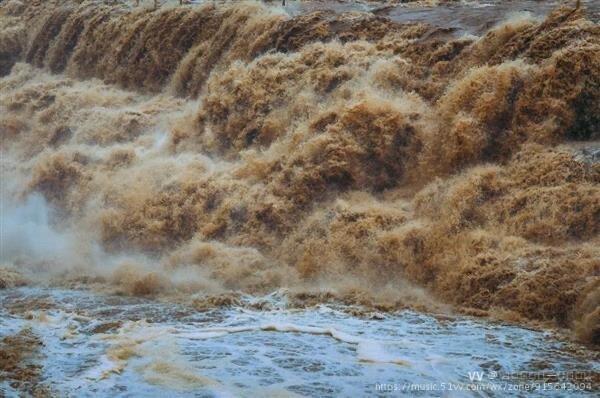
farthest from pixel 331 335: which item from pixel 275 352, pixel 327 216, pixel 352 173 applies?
pixel 352 173

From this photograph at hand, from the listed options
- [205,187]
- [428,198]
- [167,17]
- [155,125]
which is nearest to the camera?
[428,198]

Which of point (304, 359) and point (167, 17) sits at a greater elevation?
point (167, 17)

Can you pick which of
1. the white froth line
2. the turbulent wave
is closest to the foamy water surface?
the white froth line

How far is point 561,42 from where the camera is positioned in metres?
8.12

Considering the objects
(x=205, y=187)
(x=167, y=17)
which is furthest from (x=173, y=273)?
(x=167, y=17)

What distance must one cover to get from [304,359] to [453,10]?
740 centimetres

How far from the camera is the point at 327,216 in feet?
26.8

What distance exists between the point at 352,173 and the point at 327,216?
689 mm

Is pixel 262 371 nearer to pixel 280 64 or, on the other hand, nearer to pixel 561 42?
pixel 561 42

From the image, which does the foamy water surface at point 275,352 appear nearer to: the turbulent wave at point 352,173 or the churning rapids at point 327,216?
the churning rapids at point 327,216

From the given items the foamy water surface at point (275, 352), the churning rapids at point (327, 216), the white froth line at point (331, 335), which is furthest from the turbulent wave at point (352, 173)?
the white froth line at point (331, 335)

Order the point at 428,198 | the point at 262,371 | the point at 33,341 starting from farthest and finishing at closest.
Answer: the point at 428,198 → the point at 33,341 → the point at 262,371

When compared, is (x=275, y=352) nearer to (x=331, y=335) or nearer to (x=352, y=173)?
(x=331, y=335)

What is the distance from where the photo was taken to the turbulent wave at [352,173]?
6867mm
